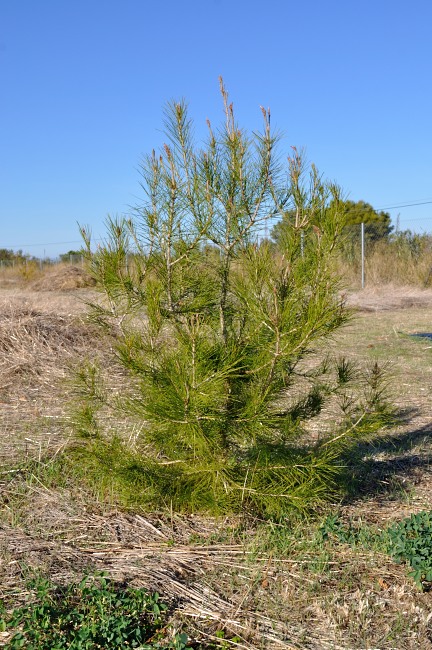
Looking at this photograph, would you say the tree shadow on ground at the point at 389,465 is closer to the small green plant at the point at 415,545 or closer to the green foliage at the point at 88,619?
the small green plant at the point at 415,545

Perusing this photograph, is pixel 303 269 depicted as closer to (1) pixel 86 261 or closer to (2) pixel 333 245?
(2) pixel 333 245

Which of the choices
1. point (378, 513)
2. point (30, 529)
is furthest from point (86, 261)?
point (378, 513)

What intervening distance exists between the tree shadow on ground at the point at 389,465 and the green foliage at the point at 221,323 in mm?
585

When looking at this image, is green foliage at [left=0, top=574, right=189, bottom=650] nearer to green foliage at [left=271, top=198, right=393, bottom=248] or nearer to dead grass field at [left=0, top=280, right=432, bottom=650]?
dead grass field at [left=0, top=280, right=432, bottom=650]

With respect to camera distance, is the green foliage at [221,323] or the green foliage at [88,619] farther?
the green foliage at [221,323]

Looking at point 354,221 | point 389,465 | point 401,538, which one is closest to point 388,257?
point 354,221

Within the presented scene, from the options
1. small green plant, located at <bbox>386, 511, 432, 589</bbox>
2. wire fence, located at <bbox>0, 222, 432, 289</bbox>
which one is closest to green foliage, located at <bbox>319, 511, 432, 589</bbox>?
small green plant, located at <bbox>386, 511, 432, 589</bbox>

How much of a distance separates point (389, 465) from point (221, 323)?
5.66 feet

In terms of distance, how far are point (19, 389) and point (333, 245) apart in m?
4.17

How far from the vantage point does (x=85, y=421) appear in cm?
335

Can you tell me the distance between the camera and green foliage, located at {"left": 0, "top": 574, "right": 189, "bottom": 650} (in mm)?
2309

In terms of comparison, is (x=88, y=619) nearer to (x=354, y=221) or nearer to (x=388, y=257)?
(x=388, y=257)

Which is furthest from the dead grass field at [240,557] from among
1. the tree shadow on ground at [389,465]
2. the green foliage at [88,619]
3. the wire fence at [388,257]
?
the wire fence at [388,257]

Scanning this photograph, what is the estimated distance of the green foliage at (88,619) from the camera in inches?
90.9
